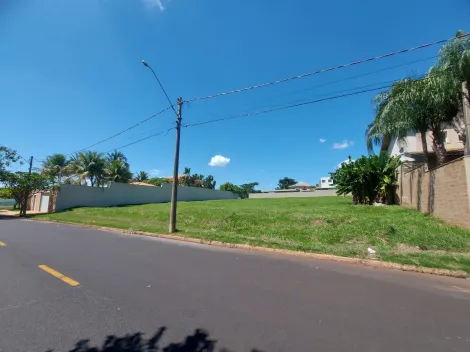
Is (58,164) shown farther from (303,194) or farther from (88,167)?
(303,194)

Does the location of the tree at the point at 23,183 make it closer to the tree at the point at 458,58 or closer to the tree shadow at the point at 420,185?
the tree shadow at the point at 420,185

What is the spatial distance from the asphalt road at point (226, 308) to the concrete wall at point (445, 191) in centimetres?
506

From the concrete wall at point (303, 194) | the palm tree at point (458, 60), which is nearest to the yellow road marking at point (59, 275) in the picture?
the palm tree at point (458, 60)

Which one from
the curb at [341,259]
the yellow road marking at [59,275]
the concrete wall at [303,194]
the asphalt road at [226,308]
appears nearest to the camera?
the asphalt road at [226,308]

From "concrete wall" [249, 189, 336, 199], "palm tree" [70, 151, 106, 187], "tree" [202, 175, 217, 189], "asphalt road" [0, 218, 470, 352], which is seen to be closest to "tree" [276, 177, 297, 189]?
"tree" [202, 175, 217, 189]

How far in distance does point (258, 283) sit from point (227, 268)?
1.30 m

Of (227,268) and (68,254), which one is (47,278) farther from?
(227,268)

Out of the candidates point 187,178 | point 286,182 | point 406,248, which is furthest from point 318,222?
point 286,182

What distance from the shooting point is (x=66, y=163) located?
124ft

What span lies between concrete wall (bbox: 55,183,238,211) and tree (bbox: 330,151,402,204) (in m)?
26.9

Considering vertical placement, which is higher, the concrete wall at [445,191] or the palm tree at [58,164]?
the palm tree at [58,164]

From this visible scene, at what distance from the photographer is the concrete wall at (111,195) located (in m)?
28.5

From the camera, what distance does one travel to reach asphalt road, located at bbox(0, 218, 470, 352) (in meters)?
3.01

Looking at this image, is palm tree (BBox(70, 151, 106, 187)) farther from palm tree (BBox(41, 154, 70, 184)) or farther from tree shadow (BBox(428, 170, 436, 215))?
tree shadow (BBox(428, 170, 436, 215))
